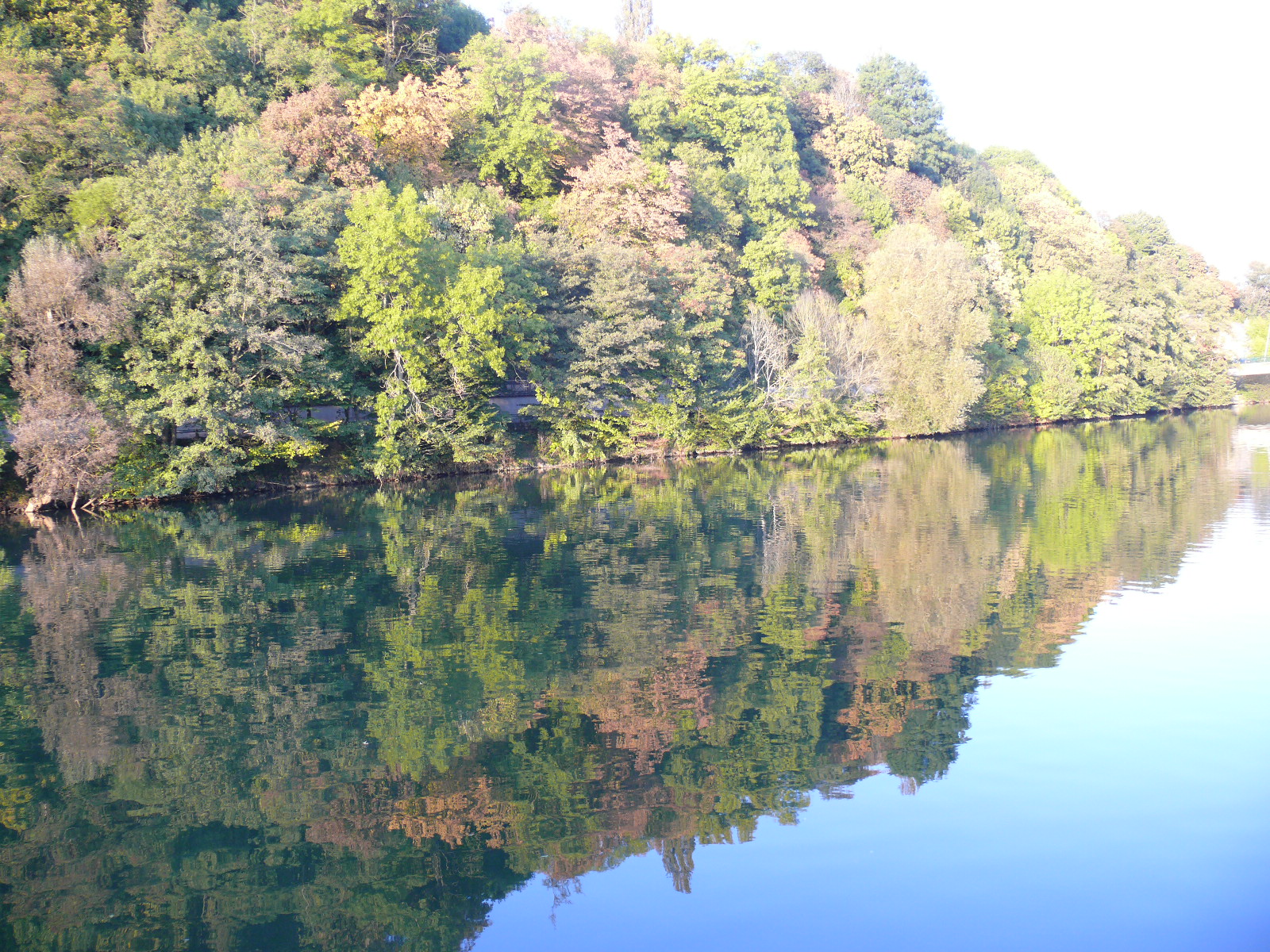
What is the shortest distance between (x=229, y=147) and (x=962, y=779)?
35.3 m

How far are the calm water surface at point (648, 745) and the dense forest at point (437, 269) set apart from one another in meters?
12.2

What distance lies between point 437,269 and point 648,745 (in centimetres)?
2901

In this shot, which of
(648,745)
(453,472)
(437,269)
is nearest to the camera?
(648,745)

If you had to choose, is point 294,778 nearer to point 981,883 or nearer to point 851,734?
point 851,734

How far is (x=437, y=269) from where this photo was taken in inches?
1394

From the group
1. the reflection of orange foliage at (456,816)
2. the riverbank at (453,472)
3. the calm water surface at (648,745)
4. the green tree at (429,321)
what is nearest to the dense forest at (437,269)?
the green tree at (429,321)

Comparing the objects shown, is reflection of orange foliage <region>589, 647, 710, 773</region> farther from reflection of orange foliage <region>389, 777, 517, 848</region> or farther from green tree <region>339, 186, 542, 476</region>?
green tree <region>339, 186, 542, 476</region>

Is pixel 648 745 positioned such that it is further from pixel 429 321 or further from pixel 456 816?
pixel 429 321

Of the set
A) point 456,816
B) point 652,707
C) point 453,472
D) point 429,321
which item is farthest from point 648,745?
point 453,472

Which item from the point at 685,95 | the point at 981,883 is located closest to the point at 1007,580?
the point at 981,883

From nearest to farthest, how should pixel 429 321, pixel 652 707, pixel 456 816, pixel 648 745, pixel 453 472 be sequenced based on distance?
pixel 456 816, pixel 648 745, pixel 652 707, pixel 429 321, pixel 453 472

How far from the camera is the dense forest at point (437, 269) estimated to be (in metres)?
29.9

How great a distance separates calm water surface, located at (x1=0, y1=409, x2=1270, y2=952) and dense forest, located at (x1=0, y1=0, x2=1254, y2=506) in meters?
12.2

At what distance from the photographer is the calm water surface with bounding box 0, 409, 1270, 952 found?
698 cm
